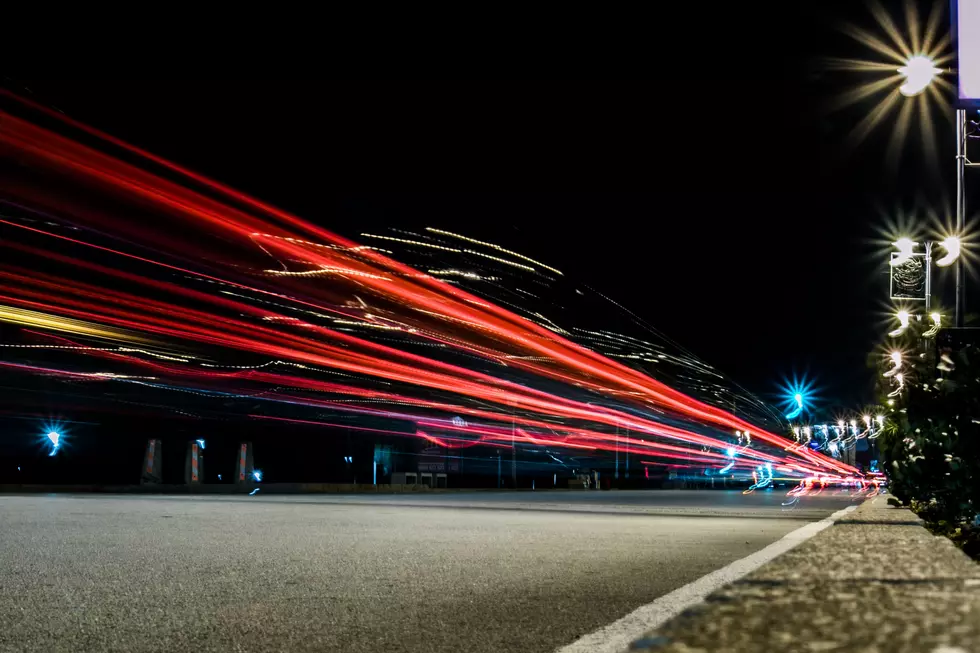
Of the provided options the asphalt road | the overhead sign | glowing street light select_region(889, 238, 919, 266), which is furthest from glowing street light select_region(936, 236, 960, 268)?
the overhead sign

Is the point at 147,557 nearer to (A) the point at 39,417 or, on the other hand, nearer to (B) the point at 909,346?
(B) the point at 909,346

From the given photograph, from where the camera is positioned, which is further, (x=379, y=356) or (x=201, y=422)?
(x=201, y=422)

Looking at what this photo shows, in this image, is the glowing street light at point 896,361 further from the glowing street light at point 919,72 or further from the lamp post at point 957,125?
the glowing street light at point 919,72

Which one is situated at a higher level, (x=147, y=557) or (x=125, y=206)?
(x=125, y=206)

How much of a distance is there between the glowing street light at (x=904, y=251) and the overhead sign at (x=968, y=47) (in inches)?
428

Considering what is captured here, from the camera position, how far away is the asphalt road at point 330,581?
5.74 metres

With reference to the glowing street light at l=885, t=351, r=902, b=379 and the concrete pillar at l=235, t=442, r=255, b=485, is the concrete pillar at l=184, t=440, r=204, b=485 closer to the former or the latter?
the concrete pillar at l=235, t=442, r=255, b=485

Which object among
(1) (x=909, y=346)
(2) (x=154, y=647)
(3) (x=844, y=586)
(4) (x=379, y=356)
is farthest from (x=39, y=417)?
(3) (x=844, y=586)

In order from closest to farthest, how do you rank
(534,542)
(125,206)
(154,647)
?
(154,647), (534,542), (125,206)

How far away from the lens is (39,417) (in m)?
55.8

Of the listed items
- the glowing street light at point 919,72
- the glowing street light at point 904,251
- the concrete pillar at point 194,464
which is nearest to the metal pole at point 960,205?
the glowing street light at point 904,251

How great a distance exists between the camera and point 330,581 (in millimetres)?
8391

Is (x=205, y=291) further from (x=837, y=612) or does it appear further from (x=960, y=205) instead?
(x=837, y=612)

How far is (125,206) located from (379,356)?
711 inches
